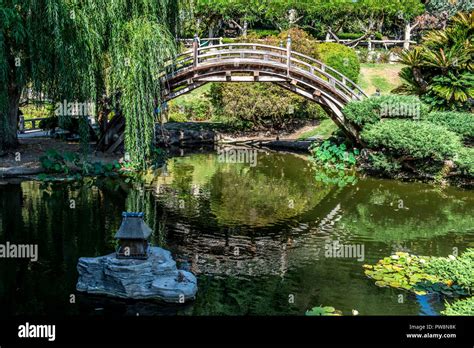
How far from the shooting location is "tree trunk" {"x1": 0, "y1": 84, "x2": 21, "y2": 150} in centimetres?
2612

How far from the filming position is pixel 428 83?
3009 cm

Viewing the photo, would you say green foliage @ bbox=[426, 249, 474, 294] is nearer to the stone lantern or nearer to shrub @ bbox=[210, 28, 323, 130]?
the stone lantern

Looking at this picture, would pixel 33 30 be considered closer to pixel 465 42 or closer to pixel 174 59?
pixel 174 59

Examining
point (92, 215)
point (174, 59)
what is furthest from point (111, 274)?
point (174, 59)

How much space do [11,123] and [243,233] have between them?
13688 mm

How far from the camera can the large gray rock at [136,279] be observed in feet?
46.8

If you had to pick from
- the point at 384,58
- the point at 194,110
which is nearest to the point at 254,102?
the point at 194,110

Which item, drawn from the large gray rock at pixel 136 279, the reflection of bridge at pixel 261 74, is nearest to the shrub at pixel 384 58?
the reflection of bridge at pixel 261 74

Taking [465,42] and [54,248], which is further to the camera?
[465,42]

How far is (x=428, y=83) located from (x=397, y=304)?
18398 mm

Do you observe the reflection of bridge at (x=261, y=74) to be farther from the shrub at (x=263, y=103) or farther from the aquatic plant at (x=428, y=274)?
the aquatic plant at (x=428, y=274)

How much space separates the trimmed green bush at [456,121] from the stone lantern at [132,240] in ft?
56.5

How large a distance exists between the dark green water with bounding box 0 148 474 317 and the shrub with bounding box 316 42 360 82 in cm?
1394

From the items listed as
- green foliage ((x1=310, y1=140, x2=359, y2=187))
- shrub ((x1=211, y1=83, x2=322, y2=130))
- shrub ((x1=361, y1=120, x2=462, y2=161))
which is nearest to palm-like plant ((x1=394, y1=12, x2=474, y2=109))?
shrub ((x1=361, y1=120, x2=462, y2=161))
